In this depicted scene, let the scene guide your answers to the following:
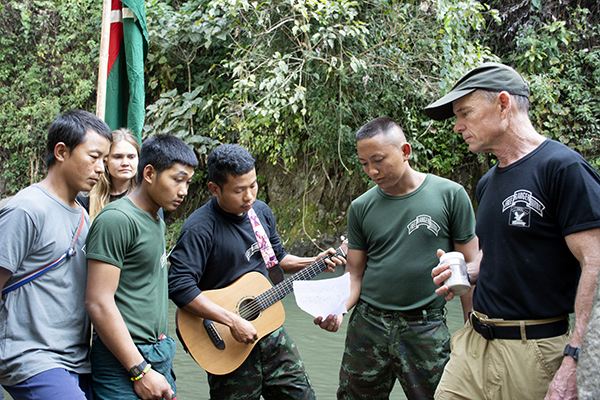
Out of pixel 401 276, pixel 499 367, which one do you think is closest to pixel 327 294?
pixel 401 276

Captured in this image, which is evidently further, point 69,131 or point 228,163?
point 228,163

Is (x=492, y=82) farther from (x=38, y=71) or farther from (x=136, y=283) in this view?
(x=38, y=71)

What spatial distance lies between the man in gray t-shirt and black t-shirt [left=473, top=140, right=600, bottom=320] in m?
1.86

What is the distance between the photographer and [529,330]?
2066 millimetres

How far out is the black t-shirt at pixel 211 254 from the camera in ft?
9.34

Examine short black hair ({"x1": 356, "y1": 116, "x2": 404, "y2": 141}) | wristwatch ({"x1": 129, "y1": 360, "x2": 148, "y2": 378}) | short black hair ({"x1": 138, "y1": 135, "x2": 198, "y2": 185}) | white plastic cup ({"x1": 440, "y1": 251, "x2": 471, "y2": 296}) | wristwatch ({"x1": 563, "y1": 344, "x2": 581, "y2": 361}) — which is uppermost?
short black hair ({"x1": 138, "y1": 135, "x2": 198, "y2": 185})

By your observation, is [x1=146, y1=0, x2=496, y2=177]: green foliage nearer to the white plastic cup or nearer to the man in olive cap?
the man in olive cap

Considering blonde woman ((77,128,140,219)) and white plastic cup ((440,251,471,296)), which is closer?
white plastic cup ((440,251,471,296))

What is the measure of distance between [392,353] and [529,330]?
101 cm

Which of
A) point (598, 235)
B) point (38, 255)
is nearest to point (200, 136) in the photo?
point (38, 255)

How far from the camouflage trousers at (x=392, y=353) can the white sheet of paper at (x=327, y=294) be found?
16cm

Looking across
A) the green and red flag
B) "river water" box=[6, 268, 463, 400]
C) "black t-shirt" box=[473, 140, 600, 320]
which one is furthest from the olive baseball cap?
"river water" box=[6, 268, 463, 400]

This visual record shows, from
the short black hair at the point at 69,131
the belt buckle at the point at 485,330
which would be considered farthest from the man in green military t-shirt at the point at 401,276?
the short black hair at the point at 69,131

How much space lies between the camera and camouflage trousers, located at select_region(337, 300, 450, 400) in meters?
2.83
